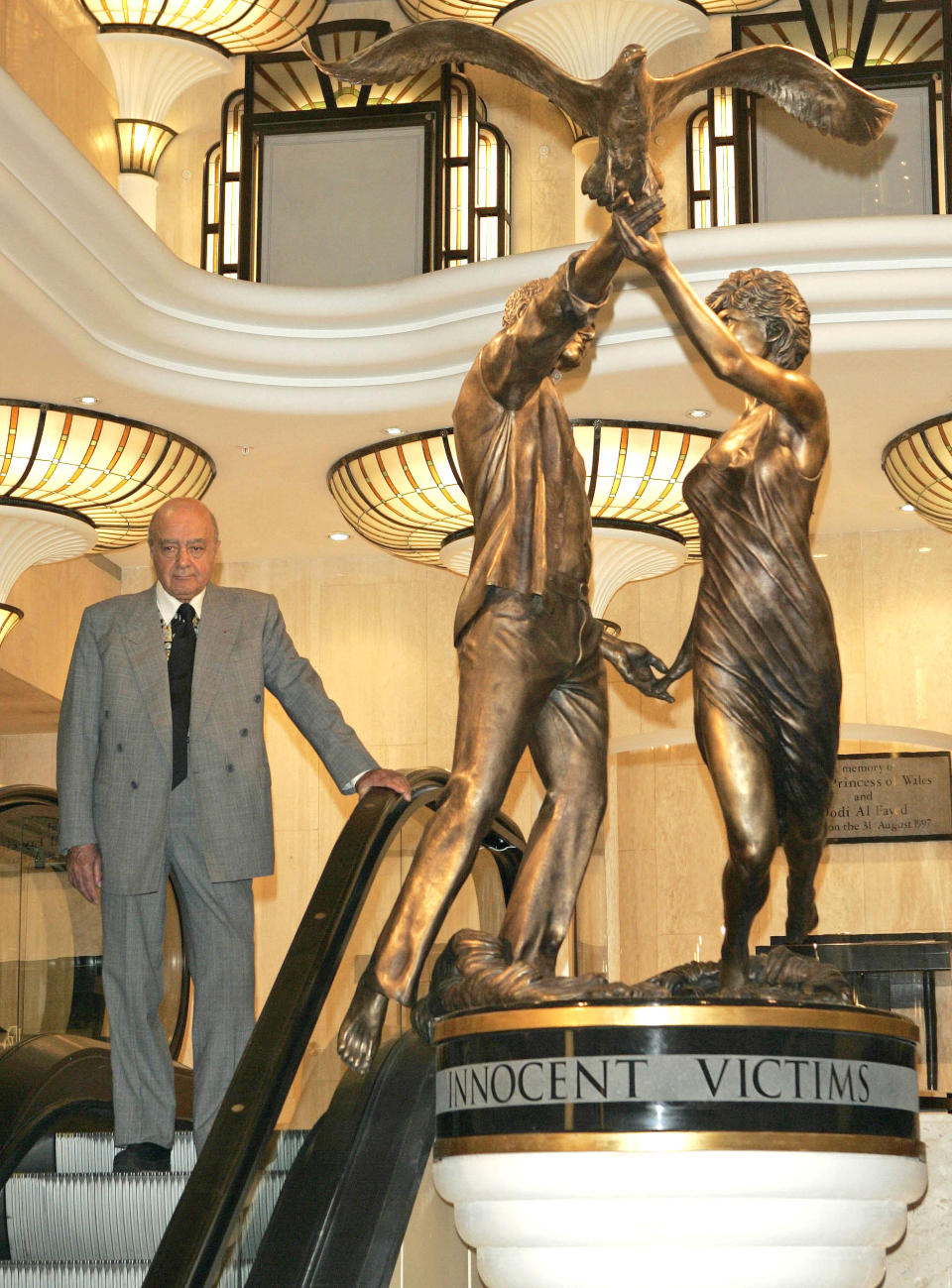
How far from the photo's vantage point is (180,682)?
4.77 m

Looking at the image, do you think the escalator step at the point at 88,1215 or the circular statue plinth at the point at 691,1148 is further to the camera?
the escalator step at the point at 88,1215

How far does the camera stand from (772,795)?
3.79m

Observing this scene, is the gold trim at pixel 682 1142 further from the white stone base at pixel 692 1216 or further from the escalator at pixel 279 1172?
the escalator at pixel 279 1172

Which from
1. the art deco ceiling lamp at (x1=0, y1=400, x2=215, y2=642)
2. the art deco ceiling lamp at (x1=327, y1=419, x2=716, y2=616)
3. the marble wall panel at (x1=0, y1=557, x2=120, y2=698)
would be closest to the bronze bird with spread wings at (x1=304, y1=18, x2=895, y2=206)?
the art deco ceiling lamp at (x1=327, y1=419, x2=716, y2=616)

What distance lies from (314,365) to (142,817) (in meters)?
4.14

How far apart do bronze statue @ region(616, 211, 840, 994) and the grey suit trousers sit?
1.31 meters

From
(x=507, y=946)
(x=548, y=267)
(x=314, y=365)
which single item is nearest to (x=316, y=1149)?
(x=507, y=946)

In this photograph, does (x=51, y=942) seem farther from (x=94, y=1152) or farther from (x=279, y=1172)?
(x=279, y=1172)

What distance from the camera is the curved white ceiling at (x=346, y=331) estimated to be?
712 centimetres

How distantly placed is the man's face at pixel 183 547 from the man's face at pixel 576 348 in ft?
3.81

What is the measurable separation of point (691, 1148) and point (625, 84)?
196 cm

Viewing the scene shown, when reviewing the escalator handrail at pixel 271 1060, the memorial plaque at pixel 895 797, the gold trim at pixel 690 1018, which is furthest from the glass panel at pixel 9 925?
the memorial plaque at pixel 895 797

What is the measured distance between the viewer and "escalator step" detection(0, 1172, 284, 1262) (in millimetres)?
4098

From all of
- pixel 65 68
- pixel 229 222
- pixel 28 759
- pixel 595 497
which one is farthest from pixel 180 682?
pixel 28 759
